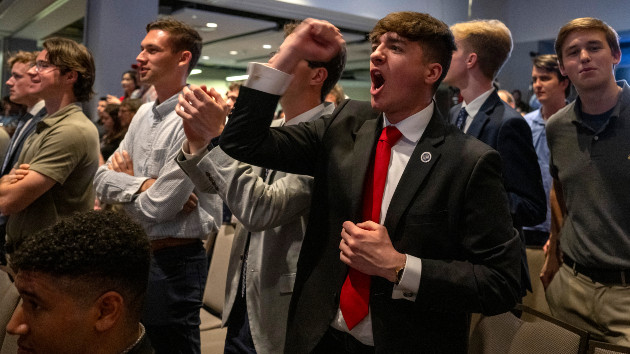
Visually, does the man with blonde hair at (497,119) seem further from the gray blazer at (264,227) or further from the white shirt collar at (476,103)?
the gray blazer at (264,227)

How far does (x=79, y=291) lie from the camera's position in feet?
3.78

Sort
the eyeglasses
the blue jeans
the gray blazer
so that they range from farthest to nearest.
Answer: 1. the eyeglasses
2. the blue jeans
3. the gray blazer

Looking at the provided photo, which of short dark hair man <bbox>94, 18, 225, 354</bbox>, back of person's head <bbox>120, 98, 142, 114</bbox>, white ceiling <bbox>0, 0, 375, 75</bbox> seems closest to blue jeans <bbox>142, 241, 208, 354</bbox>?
short dark hair man <bbox>94, 18, 225, 354</bbox>

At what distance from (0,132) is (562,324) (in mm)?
3933

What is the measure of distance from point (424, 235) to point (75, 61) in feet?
7.10

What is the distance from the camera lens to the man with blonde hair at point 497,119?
6.93 ft

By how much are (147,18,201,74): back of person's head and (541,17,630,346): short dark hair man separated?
60.3 inches

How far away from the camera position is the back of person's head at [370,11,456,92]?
4.70 feet

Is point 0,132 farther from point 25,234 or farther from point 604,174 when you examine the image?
point 604,174

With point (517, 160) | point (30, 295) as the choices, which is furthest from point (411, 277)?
point (517, 160)

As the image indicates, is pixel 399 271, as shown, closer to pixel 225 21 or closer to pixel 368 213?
pixel 368 213

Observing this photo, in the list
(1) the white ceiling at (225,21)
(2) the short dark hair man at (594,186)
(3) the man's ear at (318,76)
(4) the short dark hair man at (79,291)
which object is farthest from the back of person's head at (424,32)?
(1) the white ceiling at (225,21)

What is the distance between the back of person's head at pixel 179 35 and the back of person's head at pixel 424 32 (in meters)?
1.23

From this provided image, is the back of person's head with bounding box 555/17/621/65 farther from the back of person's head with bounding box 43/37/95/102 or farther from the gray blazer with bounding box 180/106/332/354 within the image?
the back of person's head with bounding box 43/37/95/102
